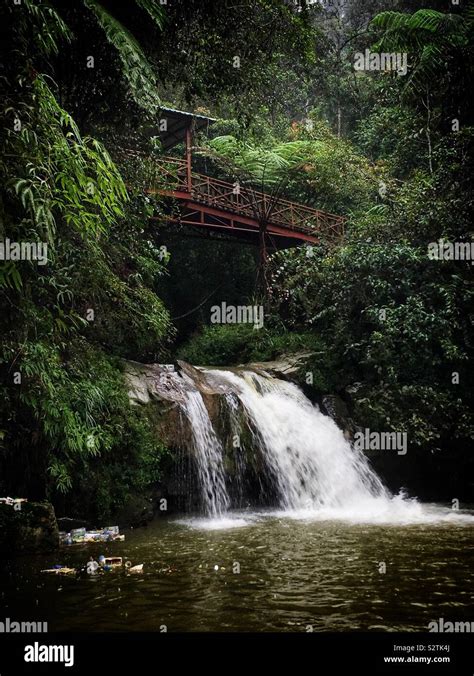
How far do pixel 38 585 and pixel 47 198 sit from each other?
3330mm

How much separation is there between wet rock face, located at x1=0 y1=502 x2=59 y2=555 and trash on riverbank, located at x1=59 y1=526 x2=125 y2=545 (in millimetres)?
420

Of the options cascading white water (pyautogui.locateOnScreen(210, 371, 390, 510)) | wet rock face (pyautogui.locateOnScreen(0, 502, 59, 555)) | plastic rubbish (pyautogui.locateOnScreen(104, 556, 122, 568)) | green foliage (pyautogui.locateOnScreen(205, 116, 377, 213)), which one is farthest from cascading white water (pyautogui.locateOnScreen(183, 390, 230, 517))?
green foliage (pyautogui.locateOnScreen(205, 116, 377, 213))

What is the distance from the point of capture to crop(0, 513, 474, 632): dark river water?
154 inches

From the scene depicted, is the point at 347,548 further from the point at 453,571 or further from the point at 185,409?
the point at 185,409

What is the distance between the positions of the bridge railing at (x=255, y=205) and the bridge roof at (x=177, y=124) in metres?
1.03

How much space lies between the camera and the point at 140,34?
706 cm

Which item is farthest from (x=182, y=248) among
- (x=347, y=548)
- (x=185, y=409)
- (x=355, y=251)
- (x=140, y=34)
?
(x=347, y=548)

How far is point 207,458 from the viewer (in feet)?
30.9

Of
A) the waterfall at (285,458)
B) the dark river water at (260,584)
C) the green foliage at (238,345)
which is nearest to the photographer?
the dark river water at (260,584)

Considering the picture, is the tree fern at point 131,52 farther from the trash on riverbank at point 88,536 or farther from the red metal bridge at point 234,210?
the red metal bridge at point 234,210

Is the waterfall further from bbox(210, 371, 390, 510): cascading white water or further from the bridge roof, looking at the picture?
the bridge roof

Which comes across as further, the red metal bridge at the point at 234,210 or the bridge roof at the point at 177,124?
the red metal bridge at the point at 234,210

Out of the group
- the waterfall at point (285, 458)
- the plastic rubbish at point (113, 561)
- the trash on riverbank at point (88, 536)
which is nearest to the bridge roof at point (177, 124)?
the waterfall at point (285, 458)

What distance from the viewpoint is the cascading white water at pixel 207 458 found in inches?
362
